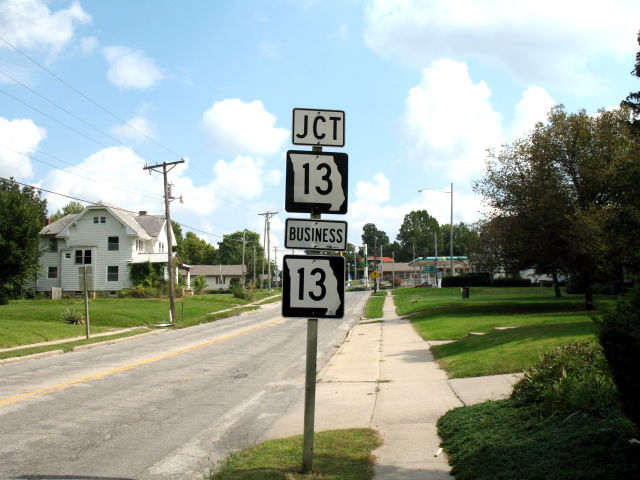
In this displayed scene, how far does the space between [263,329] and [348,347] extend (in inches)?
372

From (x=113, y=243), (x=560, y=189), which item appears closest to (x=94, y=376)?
(x=560, y=189)

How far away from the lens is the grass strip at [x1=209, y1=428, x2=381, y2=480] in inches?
234

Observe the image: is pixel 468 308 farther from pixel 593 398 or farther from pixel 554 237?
pixel 593 398

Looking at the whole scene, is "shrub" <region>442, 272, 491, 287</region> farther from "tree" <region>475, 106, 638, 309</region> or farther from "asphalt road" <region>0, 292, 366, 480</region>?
"asphalt road" <region>0, 292, 366, 480</region>

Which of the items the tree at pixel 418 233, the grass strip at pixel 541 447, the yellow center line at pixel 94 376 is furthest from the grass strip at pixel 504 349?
the tree at pixel 418 233

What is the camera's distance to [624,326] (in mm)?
4559

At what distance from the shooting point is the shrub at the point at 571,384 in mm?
6586

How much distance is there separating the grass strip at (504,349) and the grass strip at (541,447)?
4.09 meters

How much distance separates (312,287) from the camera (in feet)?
19.6

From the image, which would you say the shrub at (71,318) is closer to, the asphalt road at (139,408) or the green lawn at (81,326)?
→ the green lawn at (81,326)

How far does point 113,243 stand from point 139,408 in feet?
152

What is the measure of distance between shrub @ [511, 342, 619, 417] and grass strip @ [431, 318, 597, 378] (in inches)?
83.5

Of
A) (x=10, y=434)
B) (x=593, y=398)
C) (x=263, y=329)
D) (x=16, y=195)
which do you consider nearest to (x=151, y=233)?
(x=16, y=195)

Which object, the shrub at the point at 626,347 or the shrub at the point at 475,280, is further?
the shrub at the point at 475,280
